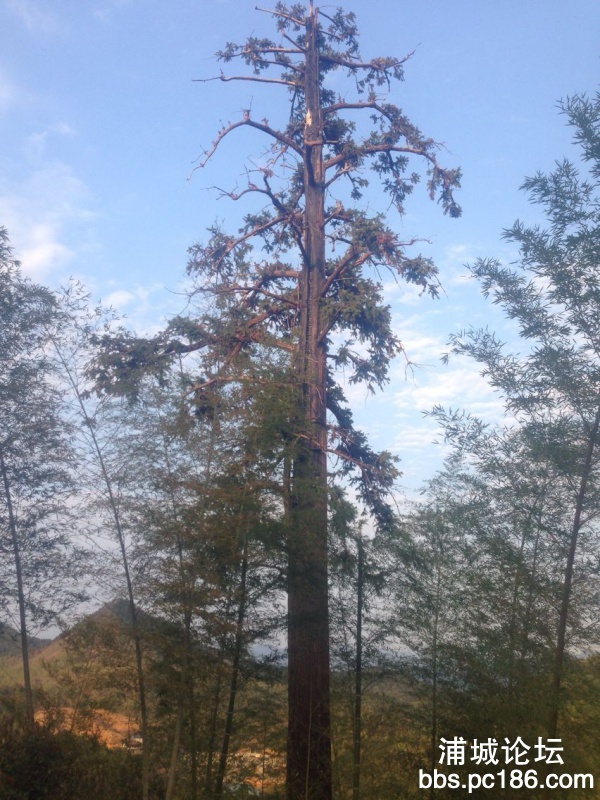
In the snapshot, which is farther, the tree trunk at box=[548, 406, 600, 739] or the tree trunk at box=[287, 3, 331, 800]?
the tree trunk at box=[287, 3, 331, 800]

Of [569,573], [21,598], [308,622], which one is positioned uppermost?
[569,573]

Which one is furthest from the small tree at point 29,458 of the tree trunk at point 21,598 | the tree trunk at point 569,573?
the tree trunk at point 569,573

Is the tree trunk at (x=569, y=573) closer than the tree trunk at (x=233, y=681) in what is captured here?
Yes

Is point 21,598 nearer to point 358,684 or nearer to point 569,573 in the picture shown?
point 358,684

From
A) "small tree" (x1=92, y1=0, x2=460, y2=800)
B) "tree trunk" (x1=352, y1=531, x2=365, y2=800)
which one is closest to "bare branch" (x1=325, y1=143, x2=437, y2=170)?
"small tree" (x1=92, y1=0, x2=460, y2=800)

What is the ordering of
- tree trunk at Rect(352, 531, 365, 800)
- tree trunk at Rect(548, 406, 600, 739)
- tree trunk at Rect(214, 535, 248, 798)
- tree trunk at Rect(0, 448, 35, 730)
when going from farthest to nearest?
tree trunk at Rect(0, 448, 35, 730), tree trunk at Rect(352, 531, 365, 800), tree trunk at Rect(214, 535, 248, 798), tree trunk at Rect(548, 406, 600, 739)

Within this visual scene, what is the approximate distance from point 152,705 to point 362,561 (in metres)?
2.42

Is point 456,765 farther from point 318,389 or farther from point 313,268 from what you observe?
point 313,268

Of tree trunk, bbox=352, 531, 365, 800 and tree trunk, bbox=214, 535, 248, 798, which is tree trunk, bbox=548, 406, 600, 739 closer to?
tree trunk, bbox=352, 531, 365, 800

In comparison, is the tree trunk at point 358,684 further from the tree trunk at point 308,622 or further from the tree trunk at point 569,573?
the tree trunk at point 569,573

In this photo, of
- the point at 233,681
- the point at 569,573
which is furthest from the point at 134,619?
the point at 569,573

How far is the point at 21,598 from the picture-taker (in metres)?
7.28

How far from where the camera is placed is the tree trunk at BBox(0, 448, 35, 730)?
713cm

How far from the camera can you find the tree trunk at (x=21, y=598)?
7133mm
